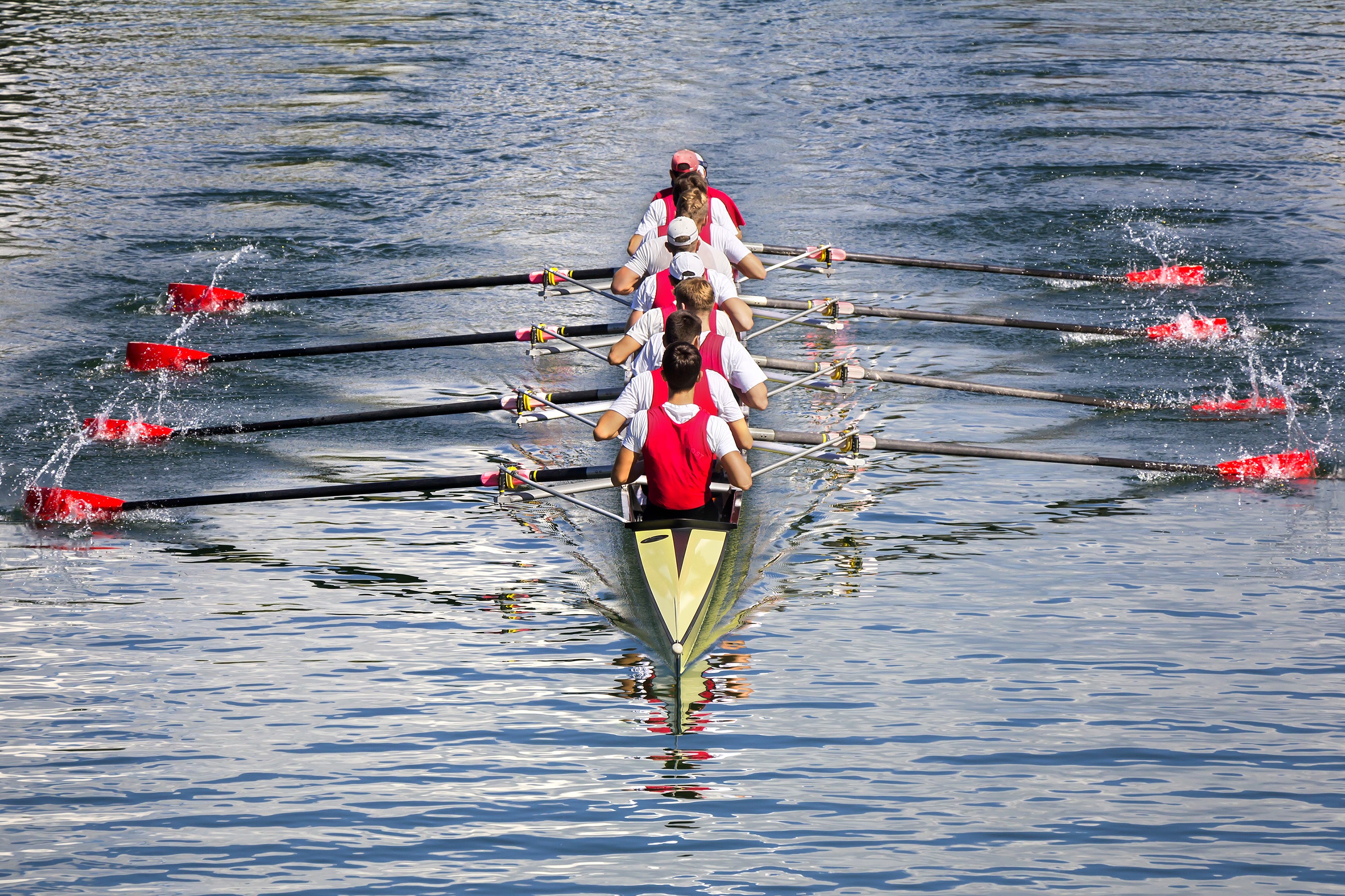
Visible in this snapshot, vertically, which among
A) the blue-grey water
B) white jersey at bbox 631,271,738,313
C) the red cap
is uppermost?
the red cap

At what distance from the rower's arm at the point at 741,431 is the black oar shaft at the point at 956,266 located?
6.53 metres

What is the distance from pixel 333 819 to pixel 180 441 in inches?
249

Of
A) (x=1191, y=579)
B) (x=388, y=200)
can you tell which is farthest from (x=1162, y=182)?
(x=1191, y=579)

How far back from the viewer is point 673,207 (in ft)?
43.8

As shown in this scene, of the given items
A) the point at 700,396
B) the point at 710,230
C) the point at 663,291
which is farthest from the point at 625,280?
the point at 700,396

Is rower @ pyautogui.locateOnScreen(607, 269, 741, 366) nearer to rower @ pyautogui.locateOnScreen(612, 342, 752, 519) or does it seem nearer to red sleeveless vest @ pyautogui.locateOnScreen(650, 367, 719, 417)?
red sleeveless vest @ pyautogui.locateOnScreen(650, 367, 719, 417)

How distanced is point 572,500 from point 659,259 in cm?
377

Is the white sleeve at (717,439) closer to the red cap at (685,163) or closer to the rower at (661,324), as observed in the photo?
the rower at (661,324)

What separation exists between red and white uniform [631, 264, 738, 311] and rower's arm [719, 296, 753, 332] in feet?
0.11

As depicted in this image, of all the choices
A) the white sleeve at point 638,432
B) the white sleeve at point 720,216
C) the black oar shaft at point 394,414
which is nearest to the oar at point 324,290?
the white sleeve at point 720,216

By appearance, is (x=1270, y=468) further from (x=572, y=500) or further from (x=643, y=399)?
(x=572, y=500)

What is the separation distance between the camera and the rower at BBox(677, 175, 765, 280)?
1194 cm

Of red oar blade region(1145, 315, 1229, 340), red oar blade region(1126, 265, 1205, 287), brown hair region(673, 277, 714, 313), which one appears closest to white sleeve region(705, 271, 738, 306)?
brown hair region(673, 277, 714, 313)

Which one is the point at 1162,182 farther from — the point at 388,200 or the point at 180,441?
the point at 180,441
